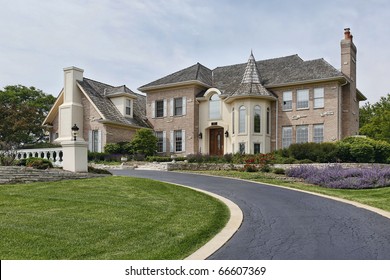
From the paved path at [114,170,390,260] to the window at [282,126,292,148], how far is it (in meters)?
18.3

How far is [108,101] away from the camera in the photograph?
34.8 metres

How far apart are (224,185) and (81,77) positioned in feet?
72.5

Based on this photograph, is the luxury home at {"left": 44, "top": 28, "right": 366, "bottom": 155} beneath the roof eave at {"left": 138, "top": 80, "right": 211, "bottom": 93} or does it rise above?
beneath

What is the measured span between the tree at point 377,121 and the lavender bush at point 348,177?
73.7 feet

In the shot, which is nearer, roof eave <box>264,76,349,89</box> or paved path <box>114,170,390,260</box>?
paved path <box>114,170,390,260</box>

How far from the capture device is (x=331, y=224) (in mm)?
9031

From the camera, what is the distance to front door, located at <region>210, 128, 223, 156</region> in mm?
33044

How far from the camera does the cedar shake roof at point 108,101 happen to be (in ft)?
107

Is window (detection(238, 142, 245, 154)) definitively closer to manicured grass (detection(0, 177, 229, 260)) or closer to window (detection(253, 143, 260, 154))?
window (detection(253, 143, 260, 154))

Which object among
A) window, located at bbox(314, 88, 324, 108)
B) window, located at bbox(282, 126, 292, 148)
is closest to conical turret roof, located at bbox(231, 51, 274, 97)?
window, located at bbox(282, 126, 292, 148)

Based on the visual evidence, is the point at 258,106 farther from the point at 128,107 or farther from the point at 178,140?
the point at 128,107

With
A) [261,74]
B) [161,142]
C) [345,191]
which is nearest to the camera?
[345,191]

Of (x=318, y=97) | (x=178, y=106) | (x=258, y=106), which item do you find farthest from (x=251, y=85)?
(x=178, y=106)

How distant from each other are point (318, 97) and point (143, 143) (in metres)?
13.3
